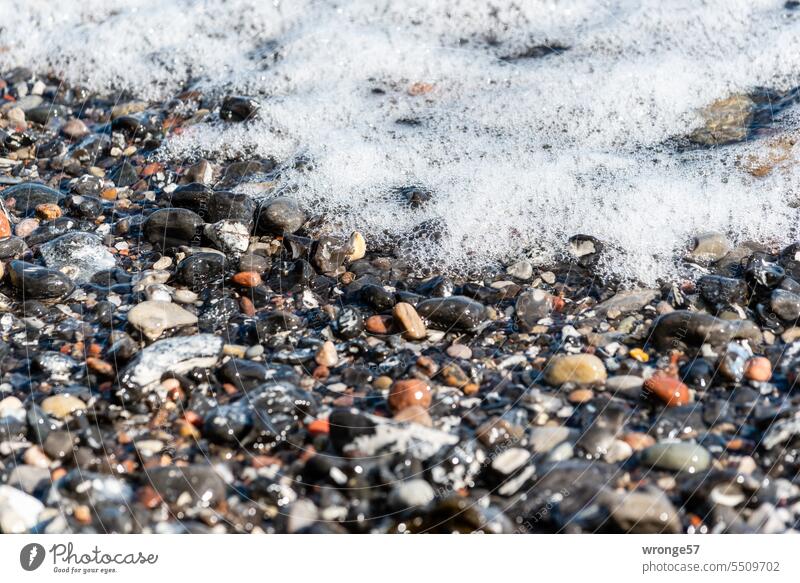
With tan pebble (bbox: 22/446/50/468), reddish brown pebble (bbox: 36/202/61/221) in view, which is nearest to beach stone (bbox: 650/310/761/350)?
tan pebble (bbox: 22/446/50/468)

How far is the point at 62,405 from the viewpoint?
2762mm

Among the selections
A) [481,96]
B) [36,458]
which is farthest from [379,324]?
[481,96]

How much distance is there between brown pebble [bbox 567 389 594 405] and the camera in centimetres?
285

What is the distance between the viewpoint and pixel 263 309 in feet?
11.1

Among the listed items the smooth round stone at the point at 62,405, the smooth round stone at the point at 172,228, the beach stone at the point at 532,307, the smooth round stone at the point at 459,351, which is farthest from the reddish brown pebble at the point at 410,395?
the smooth round stone at the point at 172,228

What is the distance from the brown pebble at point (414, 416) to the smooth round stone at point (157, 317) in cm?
108

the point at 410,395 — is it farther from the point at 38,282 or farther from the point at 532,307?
the point at 38,282

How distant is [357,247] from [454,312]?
2.45 feet

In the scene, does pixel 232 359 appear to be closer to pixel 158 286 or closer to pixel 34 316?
pixel 158 286

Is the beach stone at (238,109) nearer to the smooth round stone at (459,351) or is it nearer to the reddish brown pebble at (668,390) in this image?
the smooth round stone at (459,351)

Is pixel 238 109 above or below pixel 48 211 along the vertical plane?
above

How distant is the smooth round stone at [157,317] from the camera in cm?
315

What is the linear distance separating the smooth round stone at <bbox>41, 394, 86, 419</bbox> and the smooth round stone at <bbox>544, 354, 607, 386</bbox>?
1.83m

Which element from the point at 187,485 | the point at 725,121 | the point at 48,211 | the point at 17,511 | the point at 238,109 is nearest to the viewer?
the point at 17,511
